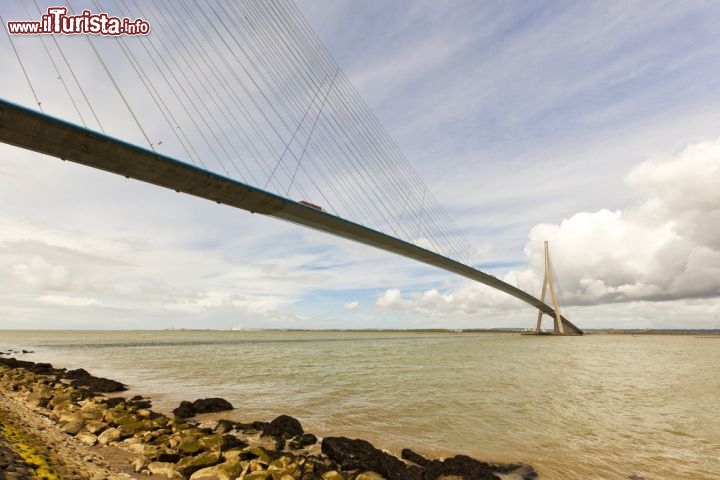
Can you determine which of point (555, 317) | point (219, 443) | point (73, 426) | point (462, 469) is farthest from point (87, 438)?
point (555, 317)

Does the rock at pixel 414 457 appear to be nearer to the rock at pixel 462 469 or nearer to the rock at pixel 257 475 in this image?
the rock at pixel 462 469

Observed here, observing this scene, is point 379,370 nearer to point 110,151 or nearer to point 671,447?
point 671,447

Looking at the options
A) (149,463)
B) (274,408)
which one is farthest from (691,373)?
(149,463)

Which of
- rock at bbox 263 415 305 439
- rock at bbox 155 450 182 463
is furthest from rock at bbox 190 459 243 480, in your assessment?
rock at bbox 263 415 305 439

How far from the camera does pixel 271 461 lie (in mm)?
6613

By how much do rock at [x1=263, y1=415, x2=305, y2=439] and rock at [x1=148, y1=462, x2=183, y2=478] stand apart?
288 cm

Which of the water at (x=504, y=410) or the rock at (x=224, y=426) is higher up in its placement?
the rock at (x=224, y=426)

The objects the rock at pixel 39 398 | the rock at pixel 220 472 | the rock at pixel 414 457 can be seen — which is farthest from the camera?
the rock at pixel 39 398

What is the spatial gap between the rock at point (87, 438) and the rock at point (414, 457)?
694cm

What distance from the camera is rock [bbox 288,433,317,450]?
8258 mm

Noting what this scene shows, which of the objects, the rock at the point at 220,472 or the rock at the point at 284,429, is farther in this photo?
the rock at the point at 284,429

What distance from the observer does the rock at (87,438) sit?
7.82 m

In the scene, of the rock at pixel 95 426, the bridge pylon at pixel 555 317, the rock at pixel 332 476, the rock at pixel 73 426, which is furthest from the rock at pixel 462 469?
the bridge pylon at pixel 555 317

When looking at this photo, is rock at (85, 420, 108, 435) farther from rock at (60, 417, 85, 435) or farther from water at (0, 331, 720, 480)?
water at (0, 331, 720, 480)
